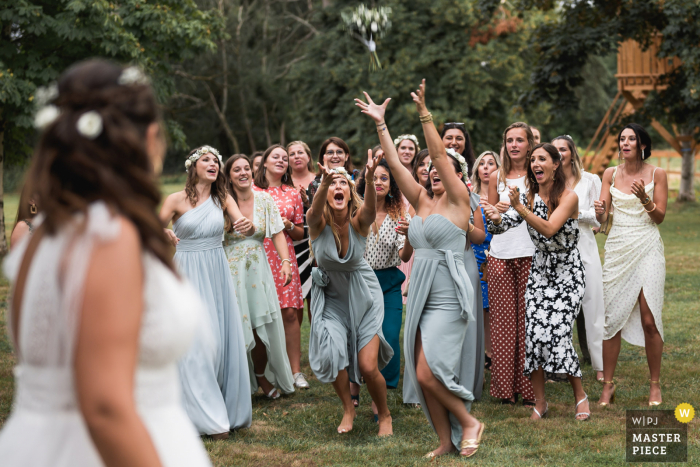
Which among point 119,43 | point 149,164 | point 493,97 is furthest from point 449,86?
point 149,164

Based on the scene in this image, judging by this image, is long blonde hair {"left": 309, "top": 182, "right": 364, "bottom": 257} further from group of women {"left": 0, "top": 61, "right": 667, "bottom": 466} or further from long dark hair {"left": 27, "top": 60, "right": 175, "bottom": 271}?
long dark hair {"left": 27, "top": 60, "right": 175, "bottom": 271}

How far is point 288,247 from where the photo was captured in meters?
7.79

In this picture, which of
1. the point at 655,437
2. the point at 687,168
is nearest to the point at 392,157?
the point at 655,437

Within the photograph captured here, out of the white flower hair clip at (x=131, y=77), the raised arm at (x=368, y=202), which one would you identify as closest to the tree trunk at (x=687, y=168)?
the raised arm at (x=368, y=202)

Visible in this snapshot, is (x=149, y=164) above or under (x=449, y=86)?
under

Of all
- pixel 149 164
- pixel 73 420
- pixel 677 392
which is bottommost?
pixel 677 392

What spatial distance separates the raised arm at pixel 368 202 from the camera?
18.8ft

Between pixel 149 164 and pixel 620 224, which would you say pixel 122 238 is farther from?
pixel 620 224

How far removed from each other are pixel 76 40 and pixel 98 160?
16075 mm

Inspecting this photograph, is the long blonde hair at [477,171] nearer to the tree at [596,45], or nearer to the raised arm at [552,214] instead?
the raised arm at [552,214]

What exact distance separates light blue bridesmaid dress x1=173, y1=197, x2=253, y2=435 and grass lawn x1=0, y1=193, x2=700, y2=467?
28 cm

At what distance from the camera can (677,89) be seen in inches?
850

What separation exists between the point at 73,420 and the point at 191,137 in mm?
45102

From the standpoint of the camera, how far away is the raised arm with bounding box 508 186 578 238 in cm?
592
